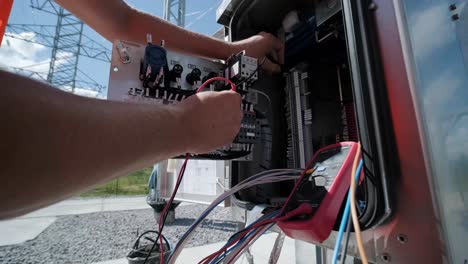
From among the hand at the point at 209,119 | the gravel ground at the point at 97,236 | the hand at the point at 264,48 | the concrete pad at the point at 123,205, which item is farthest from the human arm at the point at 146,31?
the concrete pad at the point at 123,205

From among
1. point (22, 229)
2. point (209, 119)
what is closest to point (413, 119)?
point (209, 119)

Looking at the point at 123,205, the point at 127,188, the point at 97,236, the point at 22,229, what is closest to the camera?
the point at 97,236

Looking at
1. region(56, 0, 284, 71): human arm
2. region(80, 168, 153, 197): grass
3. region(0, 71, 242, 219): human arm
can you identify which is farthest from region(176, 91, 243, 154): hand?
region(80, 168, 153, 197): grass

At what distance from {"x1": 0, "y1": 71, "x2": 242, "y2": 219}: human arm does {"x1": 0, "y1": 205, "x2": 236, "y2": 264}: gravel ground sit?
7.61 ft

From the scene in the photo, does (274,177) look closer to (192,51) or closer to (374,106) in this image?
(374,106)

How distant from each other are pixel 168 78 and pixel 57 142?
465mm

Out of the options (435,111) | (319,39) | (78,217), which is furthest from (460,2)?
(78,217)

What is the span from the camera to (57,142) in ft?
0.79

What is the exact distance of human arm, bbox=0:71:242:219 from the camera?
0.22 m

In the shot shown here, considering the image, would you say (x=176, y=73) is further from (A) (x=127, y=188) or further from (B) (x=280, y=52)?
(A) (x=127, y=188)

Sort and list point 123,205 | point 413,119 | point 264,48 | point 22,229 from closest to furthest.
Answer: point 413,119
point 264,48
point 22,229
point 123,205

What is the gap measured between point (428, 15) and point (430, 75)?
0.12 m

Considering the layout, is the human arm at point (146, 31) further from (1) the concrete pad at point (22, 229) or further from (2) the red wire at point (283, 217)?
(1) the concrete pad at point (22, 229)

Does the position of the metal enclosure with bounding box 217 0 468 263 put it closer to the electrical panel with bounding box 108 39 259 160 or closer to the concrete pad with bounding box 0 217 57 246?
the electrical panel with bounding box 108 39 259 160
